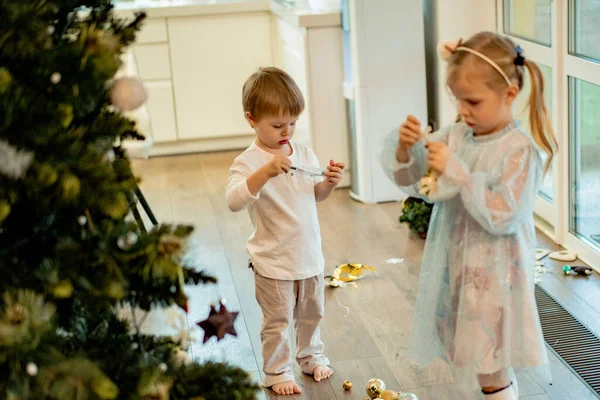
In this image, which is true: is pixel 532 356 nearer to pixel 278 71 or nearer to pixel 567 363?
pixel 567 363

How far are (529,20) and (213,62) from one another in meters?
2.39

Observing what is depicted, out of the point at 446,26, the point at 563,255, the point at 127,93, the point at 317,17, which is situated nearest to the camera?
the point at 127,93

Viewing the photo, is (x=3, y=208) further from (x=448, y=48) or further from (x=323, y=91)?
(x=323, y=91)

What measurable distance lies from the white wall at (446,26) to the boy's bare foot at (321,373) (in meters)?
1.86

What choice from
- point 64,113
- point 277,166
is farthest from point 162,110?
point 64,113

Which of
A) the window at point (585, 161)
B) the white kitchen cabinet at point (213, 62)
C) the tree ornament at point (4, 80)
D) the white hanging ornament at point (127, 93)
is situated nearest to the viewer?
the tree ornament at point (4, 80)

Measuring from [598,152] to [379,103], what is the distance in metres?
1.26

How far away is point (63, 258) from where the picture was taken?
1.24m

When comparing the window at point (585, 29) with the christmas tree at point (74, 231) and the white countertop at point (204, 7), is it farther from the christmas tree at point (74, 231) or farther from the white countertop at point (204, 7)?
the christmas tree at point (74, 231)

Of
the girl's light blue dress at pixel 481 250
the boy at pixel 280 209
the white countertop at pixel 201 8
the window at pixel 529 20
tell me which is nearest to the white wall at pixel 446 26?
the window at pixel 529 20

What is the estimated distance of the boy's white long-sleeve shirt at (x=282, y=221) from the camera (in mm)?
2299

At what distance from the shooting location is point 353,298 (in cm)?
313

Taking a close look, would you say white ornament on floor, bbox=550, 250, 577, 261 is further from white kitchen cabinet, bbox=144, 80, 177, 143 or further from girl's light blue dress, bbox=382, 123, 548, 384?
white kitchen cabinet, bbox=144, 80, 177, 143

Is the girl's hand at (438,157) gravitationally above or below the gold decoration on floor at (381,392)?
above
